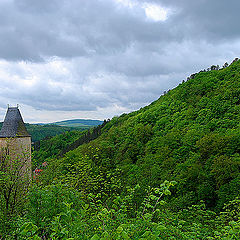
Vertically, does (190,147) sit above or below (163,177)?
above

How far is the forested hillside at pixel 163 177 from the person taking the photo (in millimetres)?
4871

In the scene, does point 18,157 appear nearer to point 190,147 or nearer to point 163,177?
point 163,177

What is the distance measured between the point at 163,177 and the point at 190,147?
6458 mm

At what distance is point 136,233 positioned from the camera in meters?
3.50

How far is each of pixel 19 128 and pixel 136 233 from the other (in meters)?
20.8

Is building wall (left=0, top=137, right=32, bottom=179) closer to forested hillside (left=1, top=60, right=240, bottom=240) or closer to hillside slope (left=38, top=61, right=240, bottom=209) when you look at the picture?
forested hillside (left=1, top=60, right=240, bottom=240)

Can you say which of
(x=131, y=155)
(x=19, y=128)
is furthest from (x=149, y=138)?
(x=19, y=128)

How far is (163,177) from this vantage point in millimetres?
20906

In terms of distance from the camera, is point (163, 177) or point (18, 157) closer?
→ point (18, 157)

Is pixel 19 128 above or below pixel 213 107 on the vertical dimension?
below

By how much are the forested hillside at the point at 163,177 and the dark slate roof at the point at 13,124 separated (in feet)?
16.2

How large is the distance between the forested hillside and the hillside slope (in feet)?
0.30

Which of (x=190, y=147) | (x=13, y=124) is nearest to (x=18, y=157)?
(x=13, y=124)

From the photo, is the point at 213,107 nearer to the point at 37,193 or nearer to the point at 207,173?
the point at 207,173
